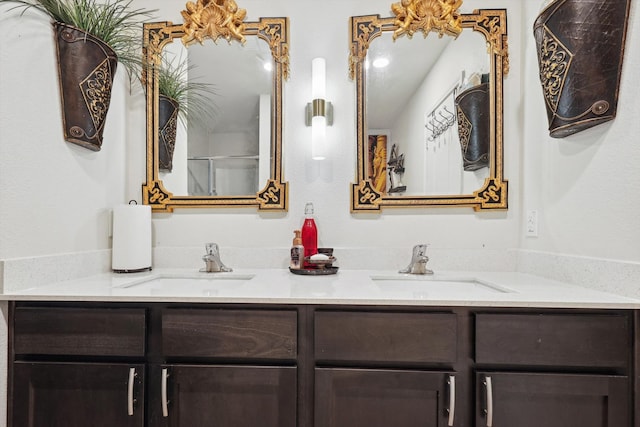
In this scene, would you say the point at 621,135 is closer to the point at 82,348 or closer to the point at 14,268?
the point at 82,348

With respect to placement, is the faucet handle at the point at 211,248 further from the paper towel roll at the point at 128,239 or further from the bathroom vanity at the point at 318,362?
the bathroom vanity at the point at 318,362

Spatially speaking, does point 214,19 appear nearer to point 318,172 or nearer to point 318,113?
point 318,113

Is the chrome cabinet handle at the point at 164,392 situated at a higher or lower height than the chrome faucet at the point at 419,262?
lower

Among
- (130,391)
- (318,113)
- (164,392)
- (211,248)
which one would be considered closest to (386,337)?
(164,392)

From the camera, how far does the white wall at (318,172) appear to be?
1.03 metres

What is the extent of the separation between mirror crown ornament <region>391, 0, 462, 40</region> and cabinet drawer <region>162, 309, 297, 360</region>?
4.77 feet

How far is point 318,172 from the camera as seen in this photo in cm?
158

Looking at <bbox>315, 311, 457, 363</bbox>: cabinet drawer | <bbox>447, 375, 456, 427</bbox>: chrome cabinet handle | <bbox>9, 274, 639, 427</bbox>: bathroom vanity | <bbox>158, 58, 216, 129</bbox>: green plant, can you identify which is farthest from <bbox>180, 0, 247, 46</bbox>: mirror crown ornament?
<bbox>447, 375, 456, 427</bbox>: chrome cabinet handle

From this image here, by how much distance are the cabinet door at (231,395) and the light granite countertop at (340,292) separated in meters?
0.22

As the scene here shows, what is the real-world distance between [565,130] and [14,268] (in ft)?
6.56

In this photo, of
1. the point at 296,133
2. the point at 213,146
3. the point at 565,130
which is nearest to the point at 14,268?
the point at 213,146

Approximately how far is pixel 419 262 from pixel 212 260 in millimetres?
957

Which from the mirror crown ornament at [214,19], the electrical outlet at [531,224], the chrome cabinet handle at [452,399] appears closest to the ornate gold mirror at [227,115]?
the mirror crown ornament at [214,19]

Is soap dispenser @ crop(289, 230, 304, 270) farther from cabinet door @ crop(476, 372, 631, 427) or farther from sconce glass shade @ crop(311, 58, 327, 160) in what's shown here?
cabinet door @ crop(476, 372, 631, 427)
